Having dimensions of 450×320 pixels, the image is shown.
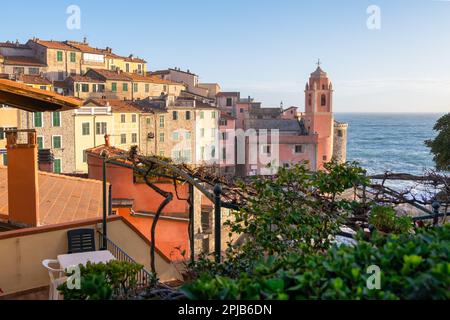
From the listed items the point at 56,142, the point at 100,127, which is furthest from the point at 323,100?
the point at 56,142

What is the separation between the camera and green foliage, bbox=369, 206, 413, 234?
375cm

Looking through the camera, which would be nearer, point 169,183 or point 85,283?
point 85,283

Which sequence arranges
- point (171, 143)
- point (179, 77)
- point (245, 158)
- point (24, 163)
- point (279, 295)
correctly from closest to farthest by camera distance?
1. point (279, 295)
2. point (24, 163)
3. point (171, 143)
4. point (245, 158)
5. point (179, 77)

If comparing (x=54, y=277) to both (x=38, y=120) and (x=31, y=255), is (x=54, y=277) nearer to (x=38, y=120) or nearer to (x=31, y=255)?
(x=31, y=255)

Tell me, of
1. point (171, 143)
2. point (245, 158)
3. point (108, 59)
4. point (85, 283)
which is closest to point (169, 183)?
point (85, 283)

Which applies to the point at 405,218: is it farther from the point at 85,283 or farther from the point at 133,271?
the point at 85,283

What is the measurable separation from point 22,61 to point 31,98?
47209mm

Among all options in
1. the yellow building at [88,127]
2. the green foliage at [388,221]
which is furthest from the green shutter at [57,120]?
the green foliage at [388,221]

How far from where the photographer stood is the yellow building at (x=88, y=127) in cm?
3719

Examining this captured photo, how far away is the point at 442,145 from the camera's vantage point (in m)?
22.4

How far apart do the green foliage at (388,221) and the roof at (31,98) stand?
385cm

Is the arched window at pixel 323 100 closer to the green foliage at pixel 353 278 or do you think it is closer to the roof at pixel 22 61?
the roof at pixel 22 61

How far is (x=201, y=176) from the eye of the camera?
679 centimetres

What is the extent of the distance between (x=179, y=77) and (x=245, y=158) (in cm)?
1587
